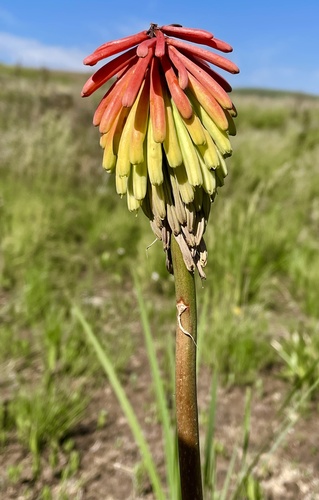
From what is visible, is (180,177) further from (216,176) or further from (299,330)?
(299,330)

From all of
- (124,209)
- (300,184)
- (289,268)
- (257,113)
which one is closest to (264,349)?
(289,268)

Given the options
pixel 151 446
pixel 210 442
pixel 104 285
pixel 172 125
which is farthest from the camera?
pixel 104 285

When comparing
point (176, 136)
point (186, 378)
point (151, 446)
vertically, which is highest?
point (176, 136)

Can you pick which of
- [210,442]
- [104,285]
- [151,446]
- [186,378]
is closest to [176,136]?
[186,378]

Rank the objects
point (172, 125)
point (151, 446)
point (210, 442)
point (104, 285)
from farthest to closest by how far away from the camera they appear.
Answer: point (104, 285), point (151, 446), point (210, 442), point (172, 125)

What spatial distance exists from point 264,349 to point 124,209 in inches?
117

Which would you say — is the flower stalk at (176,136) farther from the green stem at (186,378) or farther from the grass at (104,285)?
the grass at (104,285)

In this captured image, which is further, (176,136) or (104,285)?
(104,285)

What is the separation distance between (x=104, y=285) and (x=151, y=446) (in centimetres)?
198

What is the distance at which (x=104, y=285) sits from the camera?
4539 mm

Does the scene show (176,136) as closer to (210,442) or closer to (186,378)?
(186,378)

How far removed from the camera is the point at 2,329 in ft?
11.0

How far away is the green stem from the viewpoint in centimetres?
108

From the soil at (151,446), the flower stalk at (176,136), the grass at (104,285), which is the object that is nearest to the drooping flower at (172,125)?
the flower stalk at (176,136)
